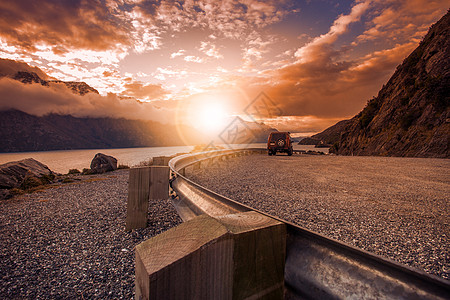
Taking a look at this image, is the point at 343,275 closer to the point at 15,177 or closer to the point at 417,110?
the point at 15,177

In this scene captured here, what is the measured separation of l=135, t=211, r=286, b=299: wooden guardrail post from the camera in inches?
41.1

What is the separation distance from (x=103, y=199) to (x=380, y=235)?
20.7ft

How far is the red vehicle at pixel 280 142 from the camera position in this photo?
17839 mm

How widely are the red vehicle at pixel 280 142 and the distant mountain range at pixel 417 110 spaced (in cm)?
1165

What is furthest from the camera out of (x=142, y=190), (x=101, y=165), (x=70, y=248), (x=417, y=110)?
(x=417, y=110)

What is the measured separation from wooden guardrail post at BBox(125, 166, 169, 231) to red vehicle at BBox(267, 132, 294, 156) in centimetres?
1536

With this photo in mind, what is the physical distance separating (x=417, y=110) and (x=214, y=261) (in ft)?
97.4

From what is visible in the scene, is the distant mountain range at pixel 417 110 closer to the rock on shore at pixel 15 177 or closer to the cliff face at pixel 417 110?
the cliff face at pixel 417 110

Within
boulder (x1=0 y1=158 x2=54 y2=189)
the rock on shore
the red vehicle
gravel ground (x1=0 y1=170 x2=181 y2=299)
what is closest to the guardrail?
gravel ground (x1=0 y1=170 x2=181 y2=299)

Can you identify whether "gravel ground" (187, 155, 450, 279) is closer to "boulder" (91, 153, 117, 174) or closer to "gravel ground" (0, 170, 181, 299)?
"gravel ground" (0, 170, 181, 299)

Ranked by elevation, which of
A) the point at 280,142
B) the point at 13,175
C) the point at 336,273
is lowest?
the point at 13,175

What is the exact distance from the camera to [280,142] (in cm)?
1819

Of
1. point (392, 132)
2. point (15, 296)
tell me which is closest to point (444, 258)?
point (15, 296)

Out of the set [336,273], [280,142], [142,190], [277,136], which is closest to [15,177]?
[142,190]
